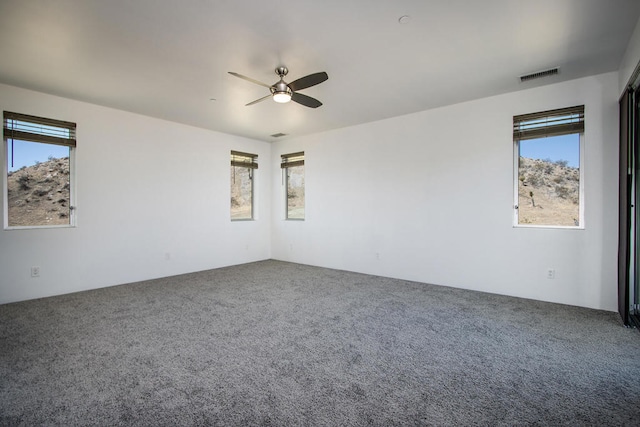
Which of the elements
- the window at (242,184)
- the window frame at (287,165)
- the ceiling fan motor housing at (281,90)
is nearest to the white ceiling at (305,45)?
the ceiling fan motor housing at (281,90)

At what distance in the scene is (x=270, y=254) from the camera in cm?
690

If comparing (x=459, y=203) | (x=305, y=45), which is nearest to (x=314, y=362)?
(x=305, y=45)

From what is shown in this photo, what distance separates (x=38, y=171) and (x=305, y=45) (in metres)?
4.07

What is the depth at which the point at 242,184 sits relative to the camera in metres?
6.44

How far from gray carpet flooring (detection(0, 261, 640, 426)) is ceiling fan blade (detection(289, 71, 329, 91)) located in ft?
7.94

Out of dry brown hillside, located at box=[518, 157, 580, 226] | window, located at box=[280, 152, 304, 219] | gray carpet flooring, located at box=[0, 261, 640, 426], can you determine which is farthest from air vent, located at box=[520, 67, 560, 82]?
window, located at box=[280, 152, 304, 219]

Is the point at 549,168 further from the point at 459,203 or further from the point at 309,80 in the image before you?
the point at 309,80

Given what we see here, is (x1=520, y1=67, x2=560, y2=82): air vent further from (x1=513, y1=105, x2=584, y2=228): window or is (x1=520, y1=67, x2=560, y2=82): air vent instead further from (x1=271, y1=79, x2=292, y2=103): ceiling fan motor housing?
(x1=271, y1=79, x2=292, y2=103): ceiling fan motor housing

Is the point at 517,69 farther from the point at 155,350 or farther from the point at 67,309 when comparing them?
the point at 67,309

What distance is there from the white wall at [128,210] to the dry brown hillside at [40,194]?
199mm

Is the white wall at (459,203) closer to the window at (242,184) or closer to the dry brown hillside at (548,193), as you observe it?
the dry brown hillside at (548,193)

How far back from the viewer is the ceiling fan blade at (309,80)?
2.70m

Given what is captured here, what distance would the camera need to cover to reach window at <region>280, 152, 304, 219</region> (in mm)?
6430

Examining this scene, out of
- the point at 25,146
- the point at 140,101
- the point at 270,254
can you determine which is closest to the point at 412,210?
the point at 270,254
